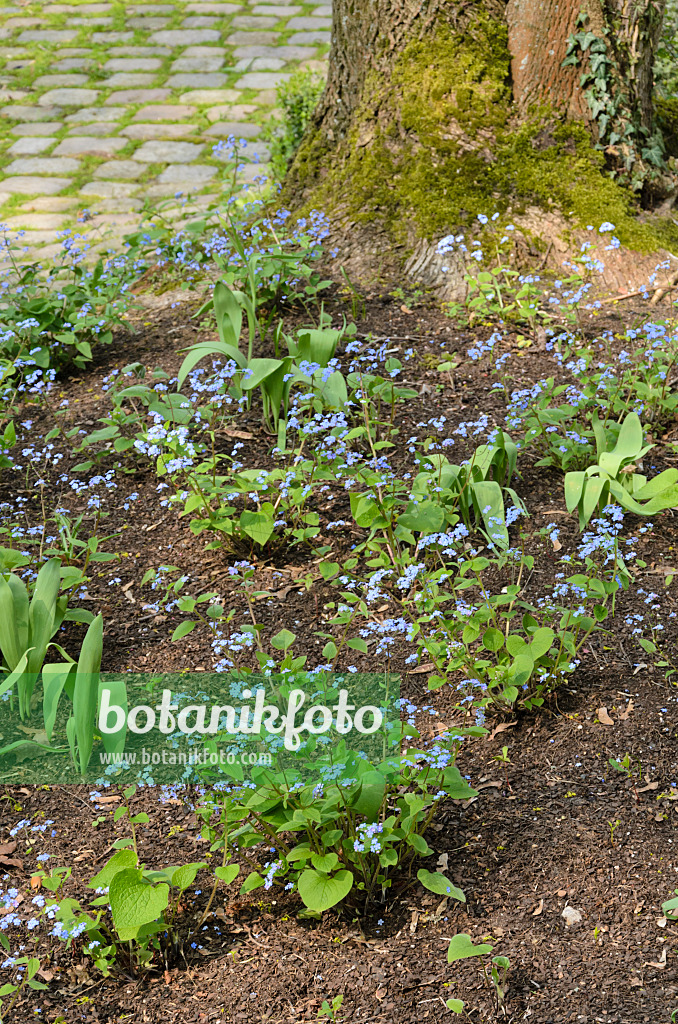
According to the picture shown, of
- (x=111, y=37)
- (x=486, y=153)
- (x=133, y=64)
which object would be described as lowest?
(x=133, y=64)

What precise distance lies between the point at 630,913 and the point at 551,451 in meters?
1.65

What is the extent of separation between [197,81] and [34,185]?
1.92 meters

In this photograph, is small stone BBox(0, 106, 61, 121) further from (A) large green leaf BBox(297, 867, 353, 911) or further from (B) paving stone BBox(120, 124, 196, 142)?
(A) large green leaf BBox(297, 867, 353, 911)

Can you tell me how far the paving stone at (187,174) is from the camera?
6.20 m

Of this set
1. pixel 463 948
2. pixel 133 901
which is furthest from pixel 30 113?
pixel 463 948

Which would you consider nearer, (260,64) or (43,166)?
(43,166)

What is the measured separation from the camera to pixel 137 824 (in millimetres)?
2389

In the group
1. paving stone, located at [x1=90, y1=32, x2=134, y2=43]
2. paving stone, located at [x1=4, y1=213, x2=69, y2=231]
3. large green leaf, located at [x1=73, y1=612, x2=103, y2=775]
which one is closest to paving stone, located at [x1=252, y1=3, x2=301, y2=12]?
paving stone, located at [x1=90, y1=32, x2=134, y2=43]

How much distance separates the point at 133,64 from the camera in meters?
7.80

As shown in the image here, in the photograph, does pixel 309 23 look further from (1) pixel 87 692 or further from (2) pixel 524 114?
(1) pixel 87 692

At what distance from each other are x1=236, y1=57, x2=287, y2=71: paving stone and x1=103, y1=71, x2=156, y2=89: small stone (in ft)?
2.34

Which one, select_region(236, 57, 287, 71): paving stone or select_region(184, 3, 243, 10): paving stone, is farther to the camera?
select_region(184, 3, 243, 10): paving stone

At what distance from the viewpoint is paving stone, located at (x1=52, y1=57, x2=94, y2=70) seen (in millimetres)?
7828

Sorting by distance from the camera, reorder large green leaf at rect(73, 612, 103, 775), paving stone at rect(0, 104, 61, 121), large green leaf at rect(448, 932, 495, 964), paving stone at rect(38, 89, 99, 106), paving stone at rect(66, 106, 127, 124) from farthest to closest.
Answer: paving stone at rect(38, 89, 99, 106) < paving stone at rect(0, 104, 61, 121) < paving stone at rect(66, 106, 127, 124) < large green leaf at rect(73, 612, 103, 775) < large green leaf at rect(448, 932, 495, 964)
